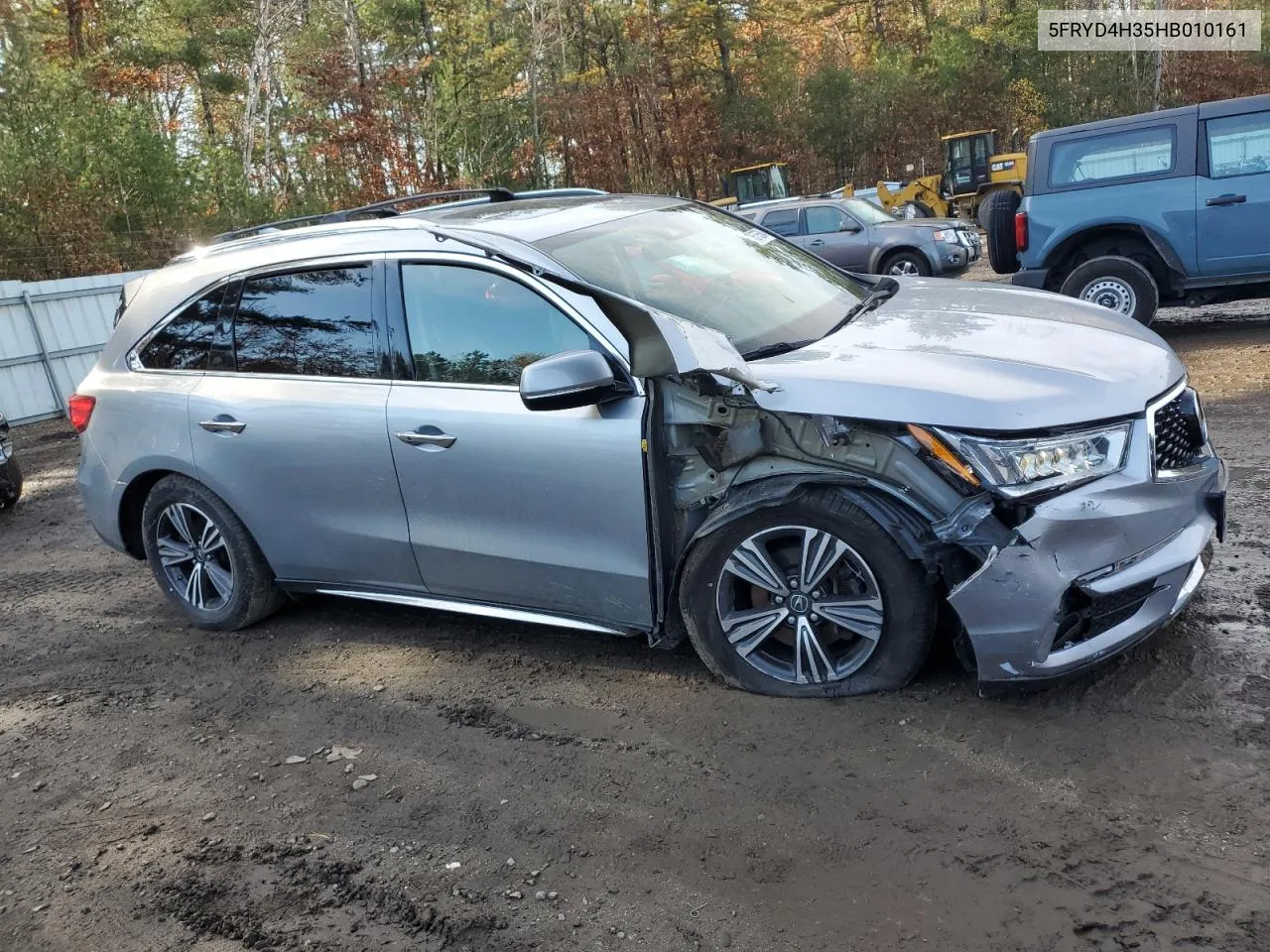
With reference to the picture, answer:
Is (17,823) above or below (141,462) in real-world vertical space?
below

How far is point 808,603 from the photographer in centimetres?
360

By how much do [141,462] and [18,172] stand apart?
1465 cm

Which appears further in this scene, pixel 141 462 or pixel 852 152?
pixel 852 152

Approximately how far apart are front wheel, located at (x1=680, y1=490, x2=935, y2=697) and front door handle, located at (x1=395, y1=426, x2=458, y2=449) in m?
1.04

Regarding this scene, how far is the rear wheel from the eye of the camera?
630 inches

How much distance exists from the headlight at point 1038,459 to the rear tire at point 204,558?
3.26 metres

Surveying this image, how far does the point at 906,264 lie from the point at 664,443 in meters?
13.5

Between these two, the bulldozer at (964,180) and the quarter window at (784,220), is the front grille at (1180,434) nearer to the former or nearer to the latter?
the quarter window at (784,220)

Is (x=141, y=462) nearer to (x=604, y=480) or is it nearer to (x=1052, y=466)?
(x=604, y=480)

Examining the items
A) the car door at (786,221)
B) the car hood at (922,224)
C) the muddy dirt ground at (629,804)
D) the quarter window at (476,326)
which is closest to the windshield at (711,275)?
the quarter window at (476,326)

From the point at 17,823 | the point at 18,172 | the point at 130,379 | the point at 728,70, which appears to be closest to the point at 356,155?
the point at 18,172

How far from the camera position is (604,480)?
377 cm

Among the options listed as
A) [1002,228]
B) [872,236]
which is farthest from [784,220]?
[1002,228]

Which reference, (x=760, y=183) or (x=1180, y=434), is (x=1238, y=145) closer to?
(x=1180, y=434)
